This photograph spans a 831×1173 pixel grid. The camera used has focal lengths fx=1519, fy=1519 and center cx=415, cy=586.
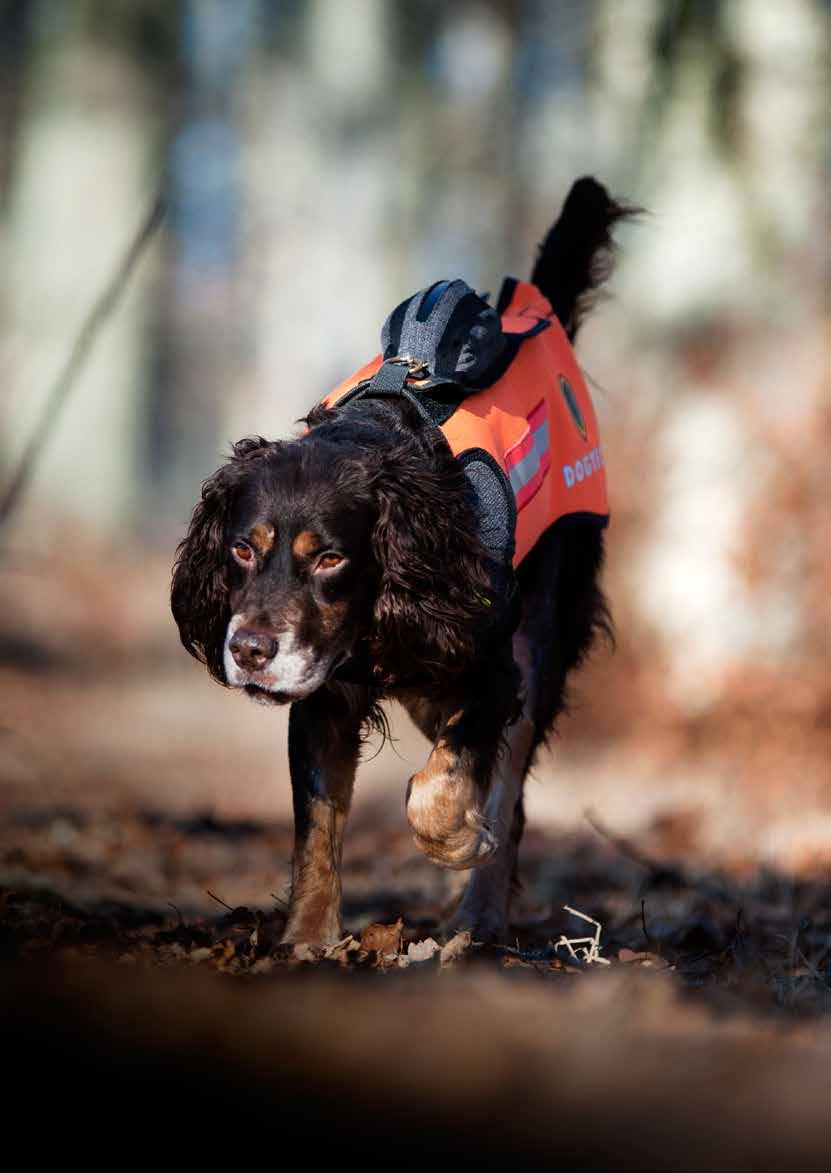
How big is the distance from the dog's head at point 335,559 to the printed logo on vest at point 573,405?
0.85 meters

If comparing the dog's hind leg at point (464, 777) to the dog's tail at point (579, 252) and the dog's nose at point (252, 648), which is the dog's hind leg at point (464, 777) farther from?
the dog's tail at point (579, 252)

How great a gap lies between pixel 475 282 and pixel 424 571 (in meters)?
21.3

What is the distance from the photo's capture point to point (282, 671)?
3.43 meters

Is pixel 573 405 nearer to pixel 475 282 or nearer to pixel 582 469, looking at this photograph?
pixel 582 469

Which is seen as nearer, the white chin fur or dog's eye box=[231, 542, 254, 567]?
Answer: the white chin fur

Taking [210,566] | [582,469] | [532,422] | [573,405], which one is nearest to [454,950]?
[210,566]

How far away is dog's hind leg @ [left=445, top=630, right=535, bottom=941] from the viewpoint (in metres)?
4.36

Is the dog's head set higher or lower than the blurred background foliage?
lower

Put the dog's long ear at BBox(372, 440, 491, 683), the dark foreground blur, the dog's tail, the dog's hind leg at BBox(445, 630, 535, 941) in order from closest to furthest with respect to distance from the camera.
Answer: the dark foreground blur
the dog's long ear at BBox(372, 440, 491, 683)
the dog's hind leg at BBox(445, 630, 535, 941)
the dog's tail

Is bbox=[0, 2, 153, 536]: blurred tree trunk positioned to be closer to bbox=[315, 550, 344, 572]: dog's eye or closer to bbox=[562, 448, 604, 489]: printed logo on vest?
bbox=[562, 448, 604, 489]: printed logo on vest

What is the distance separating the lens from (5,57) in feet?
54.0

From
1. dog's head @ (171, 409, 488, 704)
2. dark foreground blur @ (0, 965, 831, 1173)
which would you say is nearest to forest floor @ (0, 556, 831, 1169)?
dark foreground blur @ (0, 965, 831, 1173)

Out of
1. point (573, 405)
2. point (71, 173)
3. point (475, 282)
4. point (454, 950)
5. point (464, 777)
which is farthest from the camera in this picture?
point (475, 282)

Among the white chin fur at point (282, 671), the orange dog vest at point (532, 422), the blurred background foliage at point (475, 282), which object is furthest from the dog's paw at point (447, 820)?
the blurred background foliage at point (475, 282)
